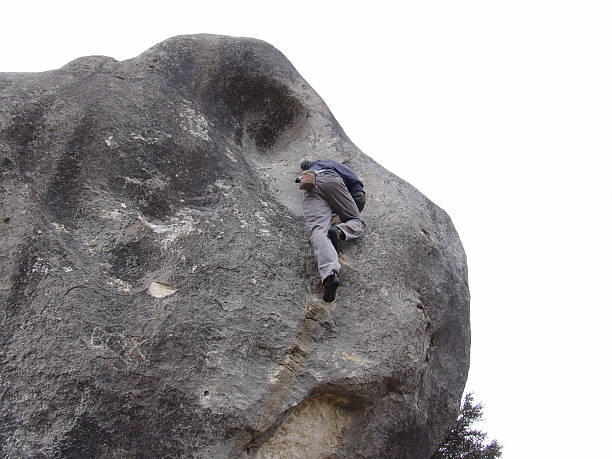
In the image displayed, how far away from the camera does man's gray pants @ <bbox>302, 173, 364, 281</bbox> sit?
5.78m

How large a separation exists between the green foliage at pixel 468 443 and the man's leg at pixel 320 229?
19.3 ft

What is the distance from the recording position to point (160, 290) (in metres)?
4.95

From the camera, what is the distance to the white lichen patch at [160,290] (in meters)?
4.91

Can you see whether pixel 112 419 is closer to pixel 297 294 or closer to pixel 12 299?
pixel 12 299

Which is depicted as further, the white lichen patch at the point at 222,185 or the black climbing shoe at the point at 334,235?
the white lichen patch at the point at 222,185

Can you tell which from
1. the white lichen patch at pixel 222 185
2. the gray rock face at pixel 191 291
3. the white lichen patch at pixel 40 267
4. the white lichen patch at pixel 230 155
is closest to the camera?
the gray rock face at pixel 191 291

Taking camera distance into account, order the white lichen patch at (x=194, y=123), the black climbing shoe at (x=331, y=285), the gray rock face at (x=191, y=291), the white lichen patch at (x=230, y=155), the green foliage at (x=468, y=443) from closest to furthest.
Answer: the gray rock face at (x=191, y=291)
the black climbing shoe at (x=331, y=285)
the white lichen patch at (x=194, y=123)
the white lichen patch at (x=230, y=155)
the green foliage at (x=468, y=443)

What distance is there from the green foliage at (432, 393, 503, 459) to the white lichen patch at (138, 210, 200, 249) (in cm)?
659

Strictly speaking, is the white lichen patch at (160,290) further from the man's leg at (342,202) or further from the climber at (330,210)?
the man's leg at (342,202)

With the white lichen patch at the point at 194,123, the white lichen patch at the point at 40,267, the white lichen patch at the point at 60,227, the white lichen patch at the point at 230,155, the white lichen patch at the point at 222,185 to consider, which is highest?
the white lichen patch at the point at 194,123

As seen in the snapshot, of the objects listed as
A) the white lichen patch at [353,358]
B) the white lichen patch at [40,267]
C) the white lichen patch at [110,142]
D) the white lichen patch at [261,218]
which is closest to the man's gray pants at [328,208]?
the white lichen patch at [261,218]

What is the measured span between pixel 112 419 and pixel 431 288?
10.8ft

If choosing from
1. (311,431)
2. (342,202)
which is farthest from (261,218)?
(311,431)

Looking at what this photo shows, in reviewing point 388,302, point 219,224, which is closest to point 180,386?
point 219,224
